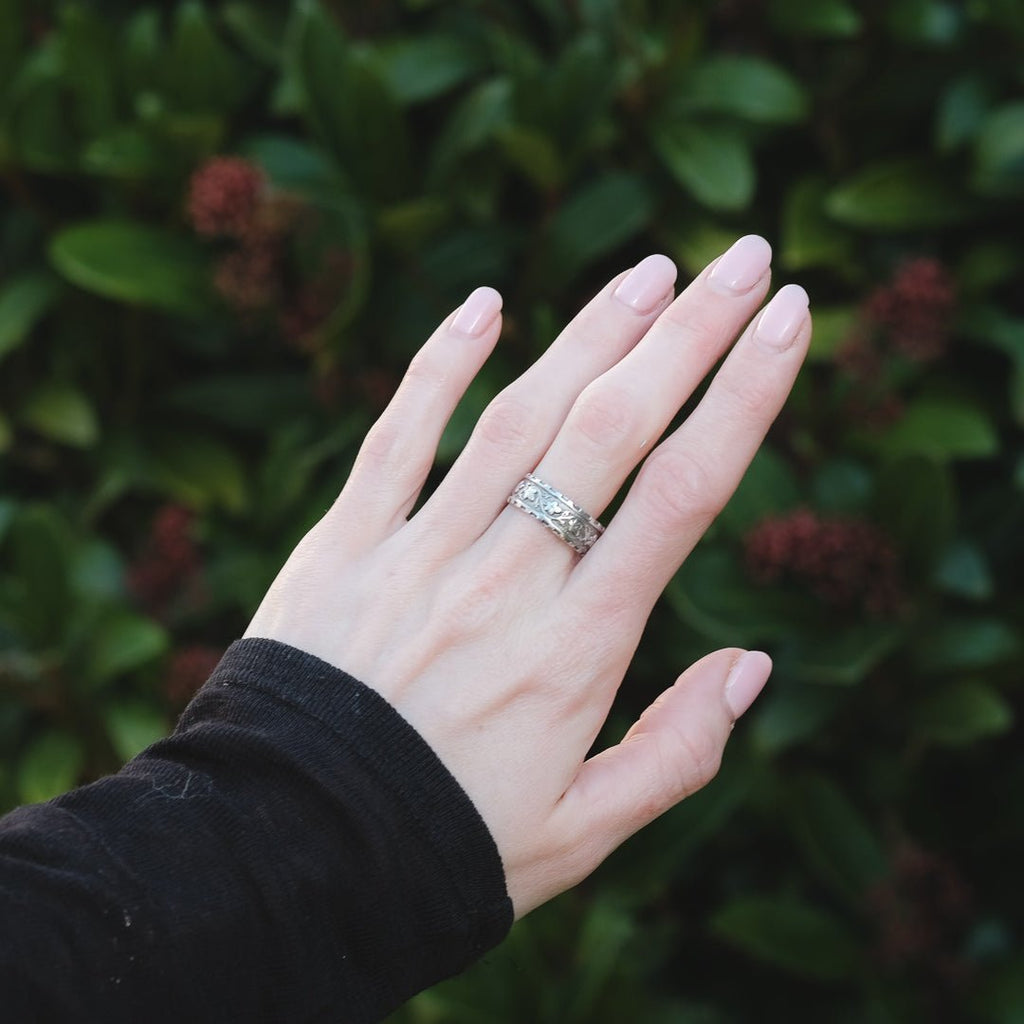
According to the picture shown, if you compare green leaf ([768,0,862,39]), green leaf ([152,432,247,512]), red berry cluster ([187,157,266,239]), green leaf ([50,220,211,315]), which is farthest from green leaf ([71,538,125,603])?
green leaf ([768,0,862,39])

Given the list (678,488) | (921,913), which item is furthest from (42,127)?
(921,913)

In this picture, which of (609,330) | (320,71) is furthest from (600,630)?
(320,71)

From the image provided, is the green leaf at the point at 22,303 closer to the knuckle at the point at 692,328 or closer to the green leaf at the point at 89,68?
the green leaf at the point at 89,68

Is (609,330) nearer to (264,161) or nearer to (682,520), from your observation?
(682,520)

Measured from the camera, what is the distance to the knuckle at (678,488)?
107cm

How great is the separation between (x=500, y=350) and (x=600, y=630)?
0.83 m

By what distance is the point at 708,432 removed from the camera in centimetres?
109

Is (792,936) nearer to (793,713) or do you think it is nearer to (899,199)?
(793,713)

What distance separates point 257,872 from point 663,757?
1.14 feet

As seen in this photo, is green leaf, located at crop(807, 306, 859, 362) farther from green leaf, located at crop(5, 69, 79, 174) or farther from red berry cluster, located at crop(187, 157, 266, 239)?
green leaf, located at crop(5, 69, 79, 174)

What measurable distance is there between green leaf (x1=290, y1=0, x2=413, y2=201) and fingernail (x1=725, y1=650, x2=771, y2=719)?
3.41ft

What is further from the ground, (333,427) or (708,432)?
(708,432)

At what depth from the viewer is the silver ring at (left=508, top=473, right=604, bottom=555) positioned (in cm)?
108

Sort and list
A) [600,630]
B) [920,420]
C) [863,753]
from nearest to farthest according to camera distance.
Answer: [600,630]
[920,420]
[863,753]
